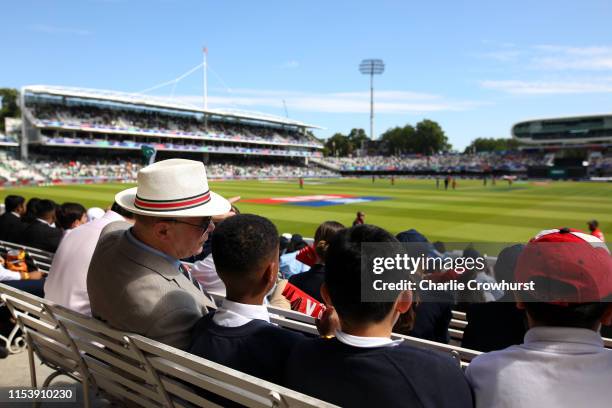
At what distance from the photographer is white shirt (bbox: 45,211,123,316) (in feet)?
11.6

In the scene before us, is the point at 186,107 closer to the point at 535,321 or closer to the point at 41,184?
the point at 41,184

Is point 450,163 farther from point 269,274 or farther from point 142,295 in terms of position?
point 142,295

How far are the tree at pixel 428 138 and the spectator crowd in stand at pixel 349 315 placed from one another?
141m

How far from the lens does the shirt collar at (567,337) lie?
164 cm

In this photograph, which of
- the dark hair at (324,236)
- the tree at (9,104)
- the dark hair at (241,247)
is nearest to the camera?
the dark hair at (241,247)

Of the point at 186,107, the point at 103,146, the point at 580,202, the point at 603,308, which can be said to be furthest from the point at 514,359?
the point at 186,107

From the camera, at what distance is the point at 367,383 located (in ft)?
5.32

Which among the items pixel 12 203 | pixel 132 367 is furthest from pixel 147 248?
pixel 12 203

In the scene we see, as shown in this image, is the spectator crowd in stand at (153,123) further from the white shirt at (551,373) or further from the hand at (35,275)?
the white shirt at (551,373)

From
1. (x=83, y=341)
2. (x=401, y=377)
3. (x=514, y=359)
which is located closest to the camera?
(x=401, y=377)

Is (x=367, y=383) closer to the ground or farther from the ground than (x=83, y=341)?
farther from the ground

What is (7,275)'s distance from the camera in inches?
201

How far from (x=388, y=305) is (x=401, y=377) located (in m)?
0.28

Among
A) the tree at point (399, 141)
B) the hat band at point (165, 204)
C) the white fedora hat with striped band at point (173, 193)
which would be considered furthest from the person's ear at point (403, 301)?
the tree at point (399, 141)
